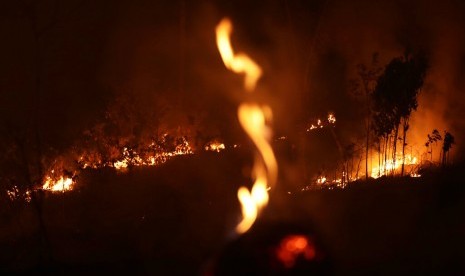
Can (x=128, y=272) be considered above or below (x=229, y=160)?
below

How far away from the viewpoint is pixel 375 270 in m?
5.93

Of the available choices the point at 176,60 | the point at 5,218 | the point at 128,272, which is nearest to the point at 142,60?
the point at 176,60

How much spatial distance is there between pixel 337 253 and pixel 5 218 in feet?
→ 18.2

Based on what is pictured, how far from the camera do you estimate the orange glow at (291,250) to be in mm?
3756

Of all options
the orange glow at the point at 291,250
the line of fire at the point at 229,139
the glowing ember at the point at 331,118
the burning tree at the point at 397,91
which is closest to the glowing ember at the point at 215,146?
the line of fire at the point at 229,139

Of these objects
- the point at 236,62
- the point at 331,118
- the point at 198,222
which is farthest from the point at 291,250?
the point at 331,118

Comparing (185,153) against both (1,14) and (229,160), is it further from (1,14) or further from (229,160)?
(1,14)

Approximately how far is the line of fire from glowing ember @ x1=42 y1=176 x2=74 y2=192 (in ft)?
0.12

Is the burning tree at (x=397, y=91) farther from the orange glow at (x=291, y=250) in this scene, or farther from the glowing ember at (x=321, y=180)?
the orange glow at (x=291, y=250)

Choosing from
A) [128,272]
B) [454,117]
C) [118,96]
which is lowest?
[128,272]

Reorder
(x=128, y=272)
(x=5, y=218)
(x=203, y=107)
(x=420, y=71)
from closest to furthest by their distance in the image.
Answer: (x=128, y=272) < (x=5, y=218) < (x=420, y=71) < (x=203, y=107)

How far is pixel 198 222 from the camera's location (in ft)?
27.1

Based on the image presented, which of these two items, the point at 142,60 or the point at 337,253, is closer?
the point at 337,253

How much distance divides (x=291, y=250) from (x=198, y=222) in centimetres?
461
